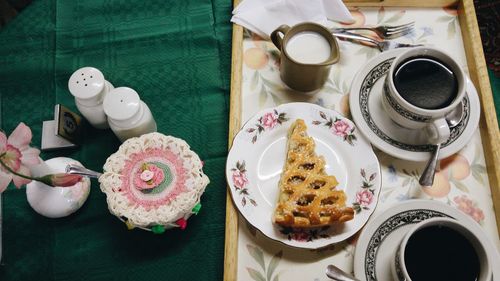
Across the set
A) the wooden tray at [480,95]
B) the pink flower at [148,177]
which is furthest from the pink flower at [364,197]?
the pink flower at [148,177]

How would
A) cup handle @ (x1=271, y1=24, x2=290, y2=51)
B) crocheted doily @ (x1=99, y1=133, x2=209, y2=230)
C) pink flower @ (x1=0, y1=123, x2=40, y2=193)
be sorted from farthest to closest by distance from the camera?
cup handle @ (x1=271, y1=24, x2=290, y2=51) → crocheted doily @ (x1=99, y1=133, x2=209, y2=230) → pink flower @ (x1=0, y1=123, x2=40, y2=193)

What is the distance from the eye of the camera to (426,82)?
73 cm

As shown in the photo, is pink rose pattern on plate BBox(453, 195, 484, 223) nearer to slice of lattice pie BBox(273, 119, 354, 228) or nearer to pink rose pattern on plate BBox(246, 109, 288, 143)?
A: slice of lattice pie BBox(273, 119, 354, 228)

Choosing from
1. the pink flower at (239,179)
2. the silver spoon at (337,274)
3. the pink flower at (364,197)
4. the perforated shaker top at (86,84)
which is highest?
the perforated shaker top at (86,84)

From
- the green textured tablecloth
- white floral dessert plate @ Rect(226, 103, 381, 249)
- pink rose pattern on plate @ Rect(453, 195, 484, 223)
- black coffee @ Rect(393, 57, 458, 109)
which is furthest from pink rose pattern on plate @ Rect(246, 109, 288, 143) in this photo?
pink rose pattern on plate @ Rect(453, 195, 484, 223)

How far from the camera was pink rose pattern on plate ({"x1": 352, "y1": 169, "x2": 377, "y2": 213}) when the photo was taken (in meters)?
0.72

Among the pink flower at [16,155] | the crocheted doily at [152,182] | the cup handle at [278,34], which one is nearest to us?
the pink flower at [16,155]

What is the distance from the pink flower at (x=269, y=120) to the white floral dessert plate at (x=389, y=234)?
238 mm

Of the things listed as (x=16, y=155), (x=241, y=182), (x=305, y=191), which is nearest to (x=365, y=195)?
(x=305, y=191)

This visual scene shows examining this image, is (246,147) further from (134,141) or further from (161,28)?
(161,28)

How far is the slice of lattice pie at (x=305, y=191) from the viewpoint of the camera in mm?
683

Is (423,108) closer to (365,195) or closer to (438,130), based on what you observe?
(438,130)

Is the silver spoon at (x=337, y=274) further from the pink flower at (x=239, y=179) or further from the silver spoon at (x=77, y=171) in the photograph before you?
the silver spoon at (x=77, y=171)

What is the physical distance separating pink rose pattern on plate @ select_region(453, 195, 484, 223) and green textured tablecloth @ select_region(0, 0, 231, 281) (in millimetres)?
423
